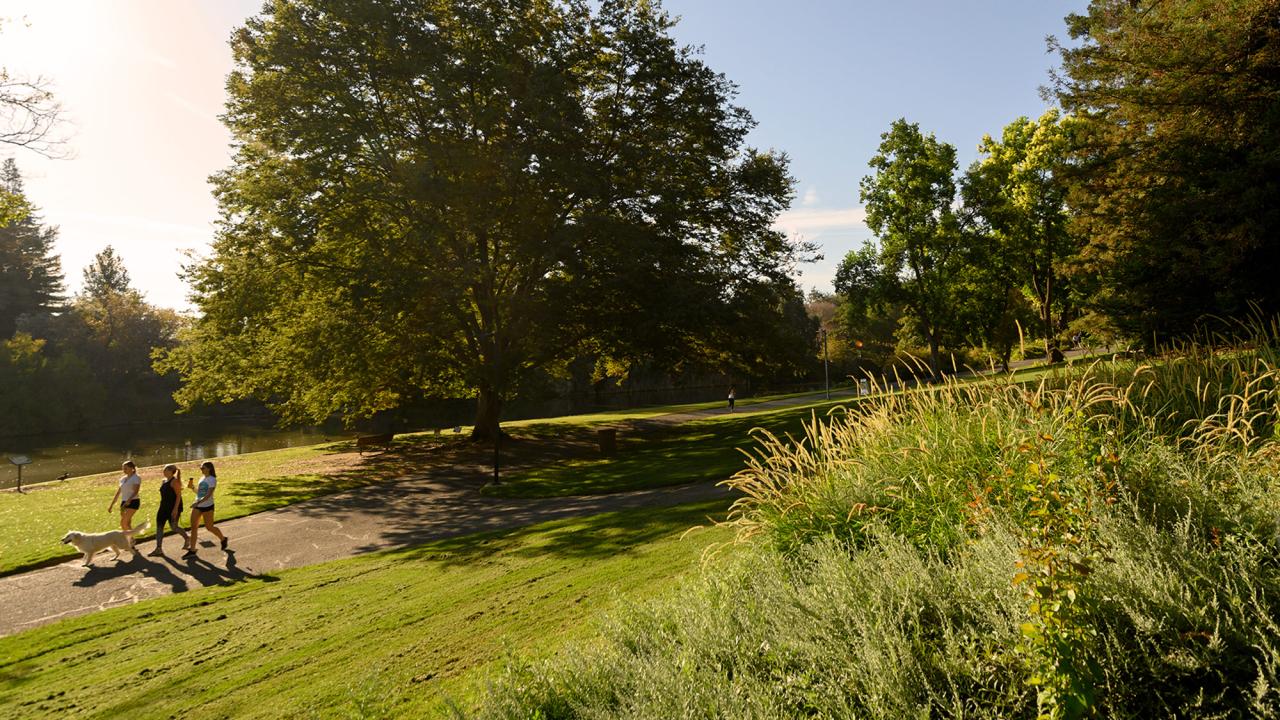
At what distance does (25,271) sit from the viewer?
Answer: 77.8 metres

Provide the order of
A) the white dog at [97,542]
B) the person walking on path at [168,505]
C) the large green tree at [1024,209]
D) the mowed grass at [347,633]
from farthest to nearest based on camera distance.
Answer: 1. the large green tree at [1024,209]
2. the person walking on path at [168,505]
3. the white dog at [97,542]
4. the mowed grass at [347,633]

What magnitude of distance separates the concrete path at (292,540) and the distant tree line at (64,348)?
165 ft

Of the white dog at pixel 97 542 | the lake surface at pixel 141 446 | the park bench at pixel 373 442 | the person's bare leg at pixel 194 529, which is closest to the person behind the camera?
the white dog at pixel 97 542

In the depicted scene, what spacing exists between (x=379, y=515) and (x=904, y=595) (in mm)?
14385

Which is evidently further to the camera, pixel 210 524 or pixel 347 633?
pixel 210 524

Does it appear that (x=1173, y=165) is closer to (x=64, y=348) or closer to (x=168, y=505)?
(x=168, y=505)

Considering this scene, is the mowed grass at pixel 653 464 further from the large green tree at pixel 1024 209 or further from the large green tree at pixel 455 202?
the large green tree at pixel 1024 209

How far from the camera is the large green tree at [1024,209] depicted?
1523 inches

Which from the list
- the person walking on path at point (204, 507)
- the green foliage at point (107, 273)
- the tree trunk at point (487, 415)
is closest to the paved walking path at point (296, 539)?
the person walking on path at point (204, 507)

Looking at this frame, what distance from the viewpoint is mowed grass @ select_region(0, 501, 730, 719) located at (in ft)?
18.9

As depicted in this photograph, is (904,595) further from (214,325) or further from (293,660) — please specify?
(214,325)

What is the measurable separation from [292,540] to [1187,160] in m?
24.8

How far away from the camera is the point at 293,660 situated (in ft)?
22.0

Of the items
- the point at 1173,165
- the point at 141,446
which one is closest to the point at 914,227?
the point at 1173,165
